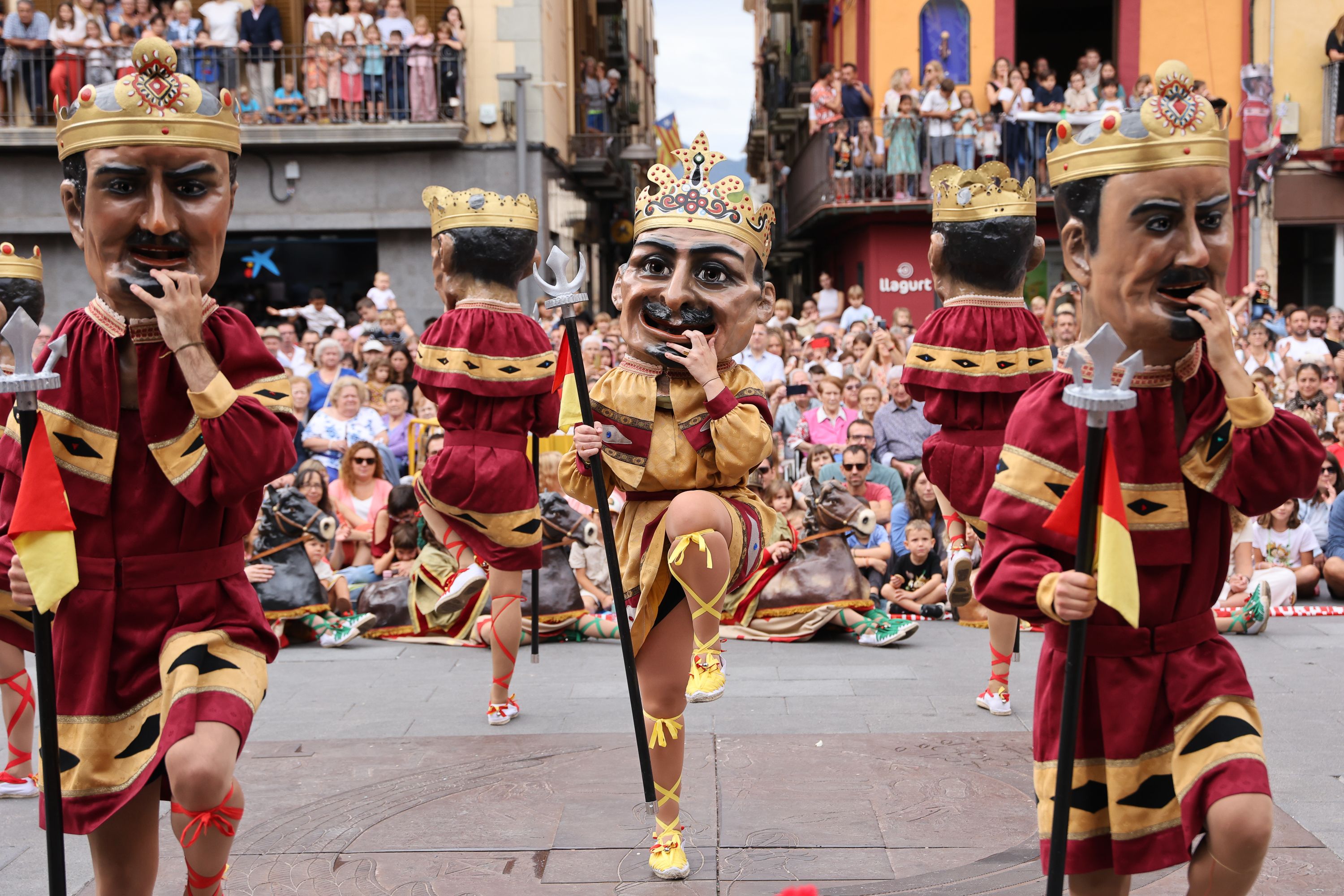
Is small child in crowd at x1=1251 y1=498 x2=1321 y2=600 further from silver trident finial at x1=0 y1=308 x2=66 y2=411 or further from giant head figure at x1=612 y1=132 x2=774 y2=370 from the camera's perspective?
silver trident finial at x1=0 y1=308 x2=66 y2=411

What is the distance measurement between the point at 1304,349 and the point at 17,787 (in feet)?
36.9

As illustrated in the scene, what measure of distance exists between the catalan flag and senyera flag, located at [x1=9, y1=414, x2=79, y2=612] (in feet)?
7.89

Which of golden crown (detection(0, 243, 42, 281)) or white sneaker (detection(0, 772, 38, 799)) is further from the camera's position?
golden crown (detection(0, 243, 42, 281))

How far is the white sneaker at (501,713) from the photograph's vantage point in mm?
6465

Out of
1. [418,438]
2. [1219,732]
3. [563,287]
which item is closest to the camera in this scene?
[1219,732]

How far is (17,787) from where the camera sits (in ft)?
18.0

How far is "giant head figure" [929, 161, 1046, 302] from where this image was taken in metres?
6.41

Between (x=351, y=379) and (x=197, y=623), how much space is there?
728 cm

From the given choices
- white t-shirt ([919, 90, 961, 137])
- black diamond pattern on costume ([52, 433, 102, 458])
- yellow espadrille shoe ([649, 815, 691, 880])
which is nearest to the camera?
black diamond pattern on costume ([52, 433, 102, 458])

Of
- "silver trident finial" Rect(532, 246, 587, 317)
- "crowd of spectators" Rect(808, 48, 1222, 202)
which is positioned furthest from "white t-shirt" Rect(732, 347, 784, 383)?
"crowd of spectators" Rect(808, 48, 1222, 202)

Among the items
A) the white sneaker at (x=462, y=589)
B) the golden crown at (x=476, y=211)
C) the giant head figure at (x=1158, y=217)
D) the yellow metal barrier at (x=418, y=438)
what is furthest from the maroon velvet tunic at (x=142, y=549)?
the yellow metal barrier at (x=418, y=438)

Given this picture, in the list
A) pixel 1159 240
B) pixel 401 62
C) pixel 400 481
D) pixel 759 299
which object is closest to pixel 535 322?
pixel 759 299

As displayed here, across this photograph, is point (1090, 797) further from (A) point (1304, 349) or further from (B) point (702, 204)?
(A) point (1304, 349)

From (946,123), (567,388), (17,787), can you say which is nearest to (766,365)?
(567,388)
